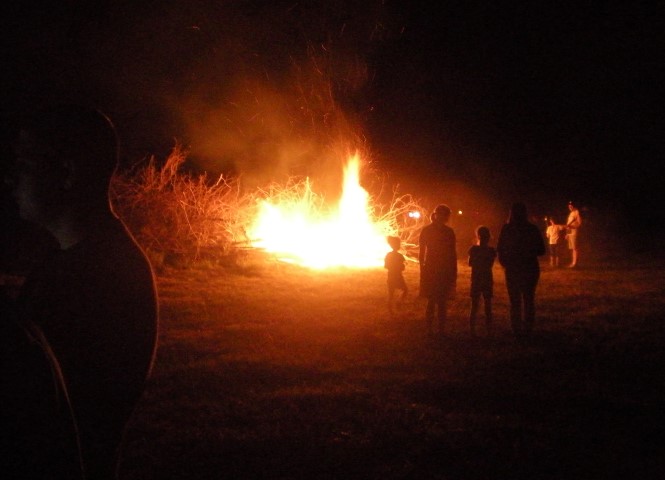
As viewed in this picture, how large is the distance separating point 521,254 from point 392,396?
9.99ft

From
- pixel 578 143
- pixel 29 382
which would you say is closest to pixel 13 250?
pixel 29 382

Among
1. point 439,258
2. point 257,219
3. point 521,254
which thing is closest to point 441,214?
point 439,258

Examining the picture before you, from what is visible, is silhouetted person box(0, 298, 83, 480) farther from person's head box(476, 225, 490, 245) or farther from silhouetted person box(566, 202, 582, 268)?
silhouetted person box(566, 202, 582, 268)

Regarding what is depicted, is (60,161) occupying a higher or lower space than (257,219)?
lower

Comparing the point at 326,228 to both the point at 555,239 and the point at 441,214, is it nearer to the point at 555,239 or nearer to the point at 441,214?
the point at 555,239

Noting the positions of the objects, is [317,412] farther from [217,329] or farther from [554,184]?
[554,184]

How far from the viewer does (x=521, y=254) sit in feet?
24.3

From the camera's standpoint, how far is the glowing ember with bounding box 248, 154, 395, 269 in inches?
640

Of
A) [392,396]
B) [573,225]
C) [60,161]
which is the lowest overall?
[392,396]

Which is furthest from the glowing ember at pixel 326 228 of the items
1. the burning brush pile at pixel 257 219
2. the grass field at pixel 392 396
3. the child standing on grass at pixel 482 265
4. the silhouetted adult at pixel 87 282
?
the silhouetted adult at pixel 87 282

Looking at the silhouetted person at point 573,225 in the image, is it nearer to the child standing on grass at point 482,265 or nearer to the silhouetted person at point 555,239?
the silhouetted person at point 555,239

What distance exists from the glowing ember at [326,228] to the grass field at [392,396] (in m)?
6.30

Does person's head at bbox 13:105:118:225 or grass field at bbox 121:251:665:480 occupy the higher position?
person's head at bbox 13:105:118:225

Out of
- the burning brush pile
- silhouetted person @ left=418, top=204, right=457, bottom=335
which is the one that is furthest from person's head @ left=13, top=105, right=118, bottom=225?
the burning brush pile
